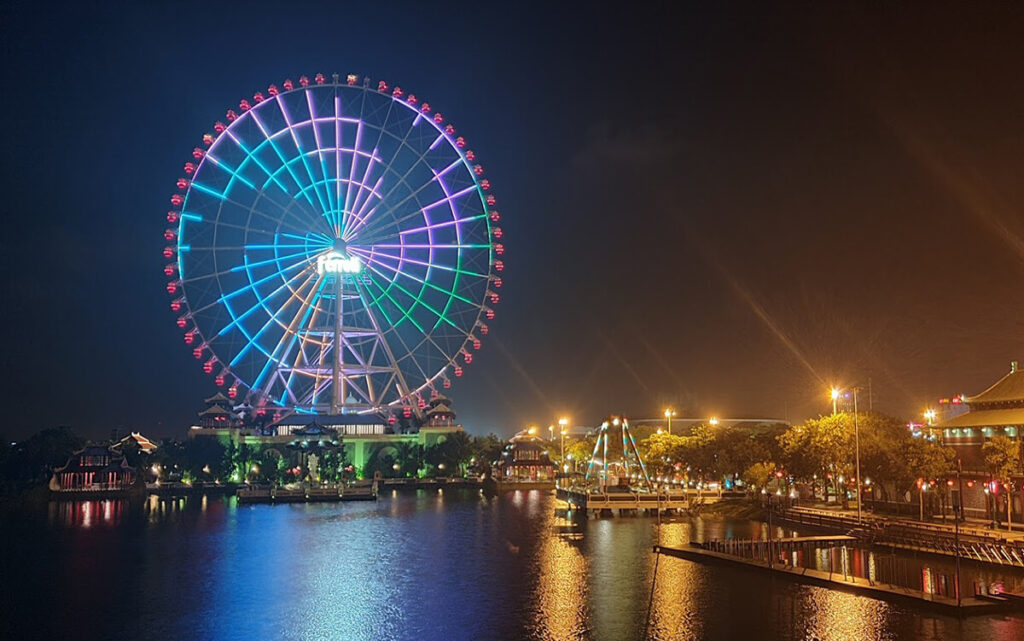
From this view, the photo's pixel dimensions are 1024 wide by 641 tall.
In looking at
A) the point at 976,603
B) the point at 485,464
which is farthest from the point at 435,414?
the point at 976,603

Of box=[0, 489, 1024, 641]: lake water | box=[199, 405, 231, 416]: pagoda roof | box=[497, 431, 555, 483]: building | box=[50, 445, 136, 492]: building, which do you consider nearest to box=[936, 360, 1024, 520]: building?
box=[0, 489, 1024, 641]: lake water

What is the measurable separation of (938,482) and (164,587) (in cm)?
4747

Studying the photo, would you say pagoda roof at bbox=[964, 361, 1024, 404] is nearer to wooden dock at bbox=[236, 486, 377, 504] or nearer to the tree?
the tree

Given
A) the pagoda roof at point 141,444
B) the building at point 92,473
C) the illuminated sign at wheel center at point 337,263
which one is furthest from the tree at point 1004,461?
the pagoda roof at point 141,444

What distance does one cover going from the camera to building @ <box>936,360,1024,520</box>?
5456 cm

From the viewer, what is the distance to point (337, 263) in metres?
94.1

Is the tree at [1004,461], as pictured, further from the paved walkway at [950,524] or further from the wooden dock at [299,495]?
the wooden dock at [299,495]

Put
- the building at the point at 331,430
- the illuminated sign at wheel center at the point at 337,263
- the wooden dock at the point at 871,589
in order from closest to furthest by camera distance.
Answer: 1. the wooden dock at the point at 871,589
2. the illuminated sign at wheel center at the point at 337,263
3. the building at the point at 331,430

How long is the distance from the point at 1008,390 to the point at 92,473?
100050 mm

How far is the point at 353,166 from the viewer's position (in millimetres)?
89000

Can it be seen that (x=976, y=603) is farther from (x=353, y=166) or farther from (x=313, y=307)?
(x=313, y=307)

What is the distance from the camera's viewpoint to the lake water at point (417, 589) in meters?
33.5

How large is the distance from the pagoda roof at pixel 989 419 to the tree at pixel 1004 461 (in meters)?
3.93

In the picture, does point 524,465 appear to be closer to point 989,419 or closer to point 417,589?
point 989,419
